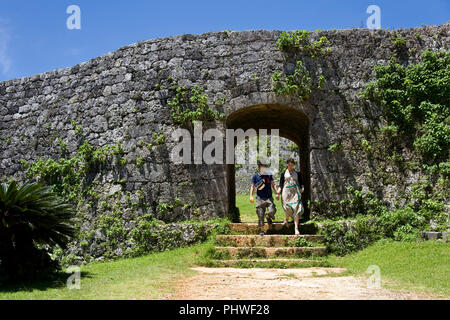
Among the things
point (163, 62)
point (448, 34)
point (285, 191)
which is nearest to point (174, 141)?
point (163, 62)

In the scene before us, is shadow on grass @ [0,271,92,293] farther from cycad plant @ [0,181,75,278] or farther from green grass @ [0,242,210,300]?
cycad plant @ [0,181,75,278]

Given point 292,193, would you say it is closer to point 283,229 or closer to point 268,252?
point 283,229

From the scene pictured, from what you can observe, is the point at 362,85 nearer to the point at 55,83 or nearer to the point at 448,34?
the point at 448,34

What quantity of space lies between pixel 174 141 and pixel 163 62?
6.21 feet

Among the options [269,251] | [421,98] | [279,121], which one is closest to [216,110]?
[279,121]

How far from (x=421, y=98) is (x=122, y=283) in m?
7.07

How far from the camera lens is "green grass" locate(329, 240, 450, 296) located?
509 cm

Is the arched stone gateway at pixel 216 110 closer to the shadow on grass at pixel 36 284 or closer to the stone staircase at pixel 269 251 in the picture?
the stone staircase at pixel 269 251

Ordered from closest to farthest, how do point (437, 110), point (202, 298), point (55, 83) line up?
1. point (202, 298)
2. point (437, 110)
3. point (55, 83)

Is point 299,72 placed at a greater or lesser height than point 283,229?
greater

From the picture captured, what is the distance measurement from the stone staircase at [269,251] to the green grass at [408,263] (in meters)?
0.44

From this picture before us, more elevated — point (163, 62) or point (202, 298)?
point (163, 62)

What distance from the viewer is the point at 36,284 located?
511 centimetres

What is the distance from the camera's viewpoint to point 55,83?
34.8 ft
